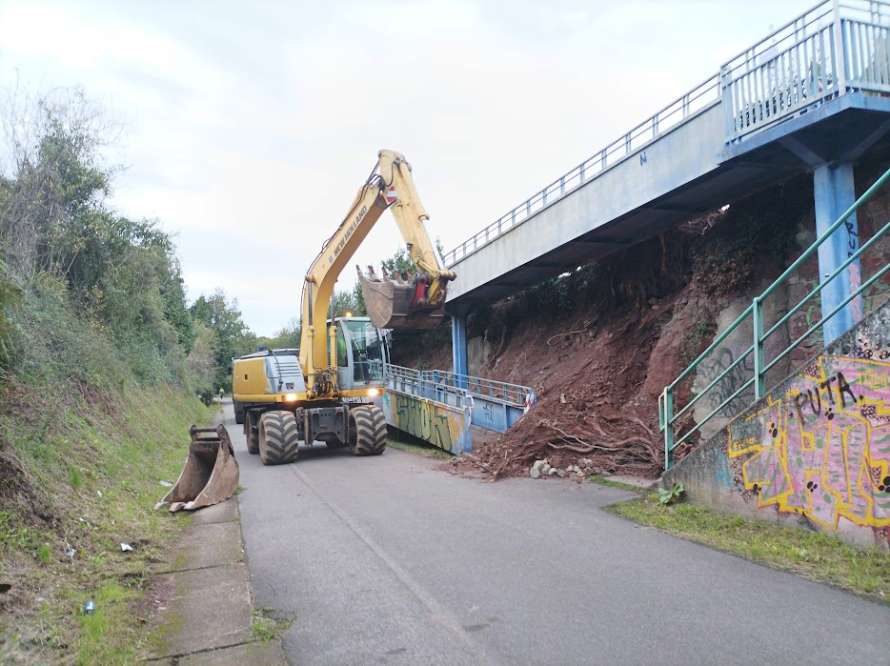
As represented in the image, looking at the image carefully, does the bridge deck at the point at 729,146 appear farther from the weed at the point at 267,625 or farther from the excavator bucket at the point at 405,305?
the weed at the point at 267,625

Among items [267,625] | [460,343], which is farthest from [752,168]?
[460,343]

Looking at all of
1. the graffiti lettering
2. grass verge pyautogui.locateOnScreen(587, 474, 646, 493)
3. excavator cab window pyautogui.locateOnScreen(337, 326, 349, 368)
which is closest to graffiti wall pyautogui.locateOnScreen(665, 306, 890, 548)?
grass verge pyautogui.locateOnScreen(587, 474, 646, 493)

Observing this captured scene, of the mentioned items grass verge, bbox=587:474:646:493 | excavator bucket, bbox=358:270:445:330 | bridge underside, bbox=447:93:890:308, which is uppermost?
bridge underside, bbox=447:93:890:308

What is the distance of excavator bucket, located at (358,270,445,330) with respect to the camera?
13203mm

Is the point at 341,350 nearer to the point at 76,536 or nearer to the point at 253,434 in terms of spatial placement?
the point at 253,434

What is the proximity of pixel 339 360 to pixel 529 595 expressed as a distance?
1267 cm

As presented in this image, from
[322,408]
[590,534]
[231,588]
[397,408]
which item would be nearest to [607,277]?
[397,408]

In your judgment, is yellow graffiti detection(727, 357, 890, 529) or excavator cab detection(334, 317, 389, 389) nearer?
yellow graffiti detection(727, 357, 890, 529)

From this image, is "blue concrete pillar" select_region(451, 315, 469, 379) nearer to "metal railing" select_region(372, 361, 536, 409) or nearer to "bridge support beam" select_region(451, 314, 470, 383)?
"bridge support beam" select_region(451, 314, 470, 383)

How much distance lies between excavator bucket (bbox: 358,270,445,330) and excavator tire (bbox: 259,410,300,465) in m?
3.87

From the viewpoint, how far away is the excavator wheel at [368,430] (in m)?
16.3

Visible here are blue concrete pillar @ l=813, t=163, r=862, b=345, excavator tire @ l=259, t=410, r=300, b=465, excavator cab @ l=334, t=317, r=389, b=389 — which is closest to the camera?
blue concrete pillar @ l=813, t=163, r=862, b=345

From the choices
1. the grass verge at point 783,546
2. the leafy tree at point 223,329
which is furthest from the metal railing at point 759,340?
the leafy tree at point 223,329

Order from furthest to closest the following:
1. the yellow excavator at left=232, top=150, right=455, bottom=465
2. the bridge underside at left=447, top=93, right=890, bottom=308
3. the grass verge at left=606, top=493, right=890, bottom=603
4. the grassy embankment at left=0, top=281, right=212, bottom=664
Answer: the yellow excavator at left=232, top=150, right=455, bottom=465 → the bridge underside at left=447, top=93, right=890, bottom=308 → the grass verge at left=606, top=493, right=890, bottom=603 → the grassy embankment at left=0, top=281, right=212, bottom=664
